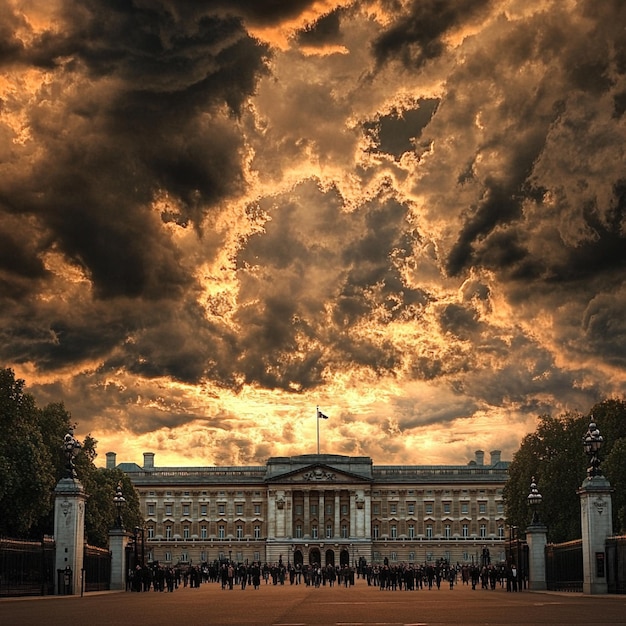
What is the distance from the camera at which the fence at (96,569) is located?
5100cm

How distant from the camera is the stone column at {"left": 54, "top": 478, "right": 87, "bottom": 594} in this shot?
4669cm

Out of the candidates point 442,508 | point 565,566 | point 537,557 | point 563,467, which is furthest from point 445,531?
point 565,566

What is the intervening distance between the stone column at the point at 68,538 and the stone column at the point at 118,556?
9961 mm

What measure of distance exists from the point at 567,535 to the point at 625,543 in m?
46.5

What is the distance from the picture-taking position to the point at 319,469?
17000 centimetres

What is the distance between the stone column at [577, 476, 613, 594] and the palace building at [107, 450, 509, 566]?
12424 centimetres

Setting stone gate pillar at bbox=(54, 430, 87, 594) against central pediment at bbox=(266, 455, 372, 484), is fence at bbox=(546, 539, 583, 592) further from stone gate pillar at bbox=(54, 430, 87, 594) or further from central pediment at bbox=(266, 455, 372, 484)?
central pediment at bbox=(266, 455, 372, 484)

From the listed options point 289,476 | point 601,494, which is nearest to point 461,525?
point 289,476

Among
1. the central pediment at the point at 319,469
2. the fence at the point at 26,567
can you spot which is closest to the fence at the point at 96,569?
the fence at the point at 26,567

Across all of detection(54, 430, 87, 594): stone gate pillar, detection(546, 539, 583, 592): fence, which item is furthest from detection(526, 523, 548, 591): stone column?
detection(54, 430, 87, 594): stone gate pillar

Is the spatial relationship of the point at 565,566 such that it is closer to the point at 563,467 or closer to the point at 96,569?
the point at 96,569

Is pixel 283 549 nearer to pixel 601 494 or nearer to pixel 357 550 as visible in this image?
pixel 357 550

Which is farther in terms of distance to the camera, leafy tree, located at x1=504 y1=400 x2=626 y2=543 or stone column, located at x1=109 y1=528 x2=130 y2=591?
leafy tree, located at x1=504 y1=400 x2=626 y2=543

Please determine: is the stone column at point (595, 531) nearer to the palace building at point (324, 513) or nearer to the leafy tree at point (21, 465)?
the leafy tree at point (21, 465)
